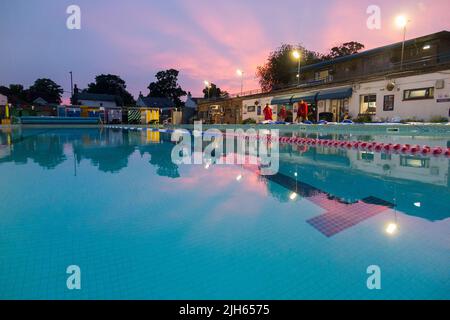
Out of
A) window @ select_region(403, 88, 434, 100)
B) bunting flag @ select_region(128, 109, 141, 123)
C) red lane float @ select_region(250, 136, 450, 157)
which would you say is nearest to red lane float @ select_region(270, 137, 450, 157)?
red lane float @ select_region(250, 136, 450, 157)

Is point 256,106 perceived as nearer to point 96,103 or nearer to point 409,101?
point 409,101

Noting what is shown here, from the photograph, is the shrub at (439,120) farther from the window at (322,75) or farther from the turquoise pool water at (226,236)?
the window at (322,75)

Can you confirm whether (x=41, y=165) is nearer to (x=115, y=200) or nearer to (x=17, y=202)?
(x=17, y=202)

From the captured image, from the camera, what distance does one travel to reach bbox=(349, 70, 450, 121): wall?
14805 mm

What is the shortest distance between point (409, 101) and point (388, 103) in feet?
4.34

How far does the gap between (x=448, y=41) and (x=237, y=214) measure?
24963 mm

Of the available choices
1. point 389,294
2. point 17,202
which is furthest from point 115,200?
point 389,294

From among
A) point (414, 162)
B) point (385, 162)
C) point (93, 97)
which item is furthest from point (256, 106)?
point (93, 97)

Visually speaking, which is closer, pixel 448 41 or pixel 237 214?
pixel 237 214

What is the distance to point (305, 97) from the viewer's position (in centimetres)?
2345

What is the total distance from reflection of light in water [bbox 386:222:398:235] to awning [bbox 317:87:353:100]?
62.2ft
